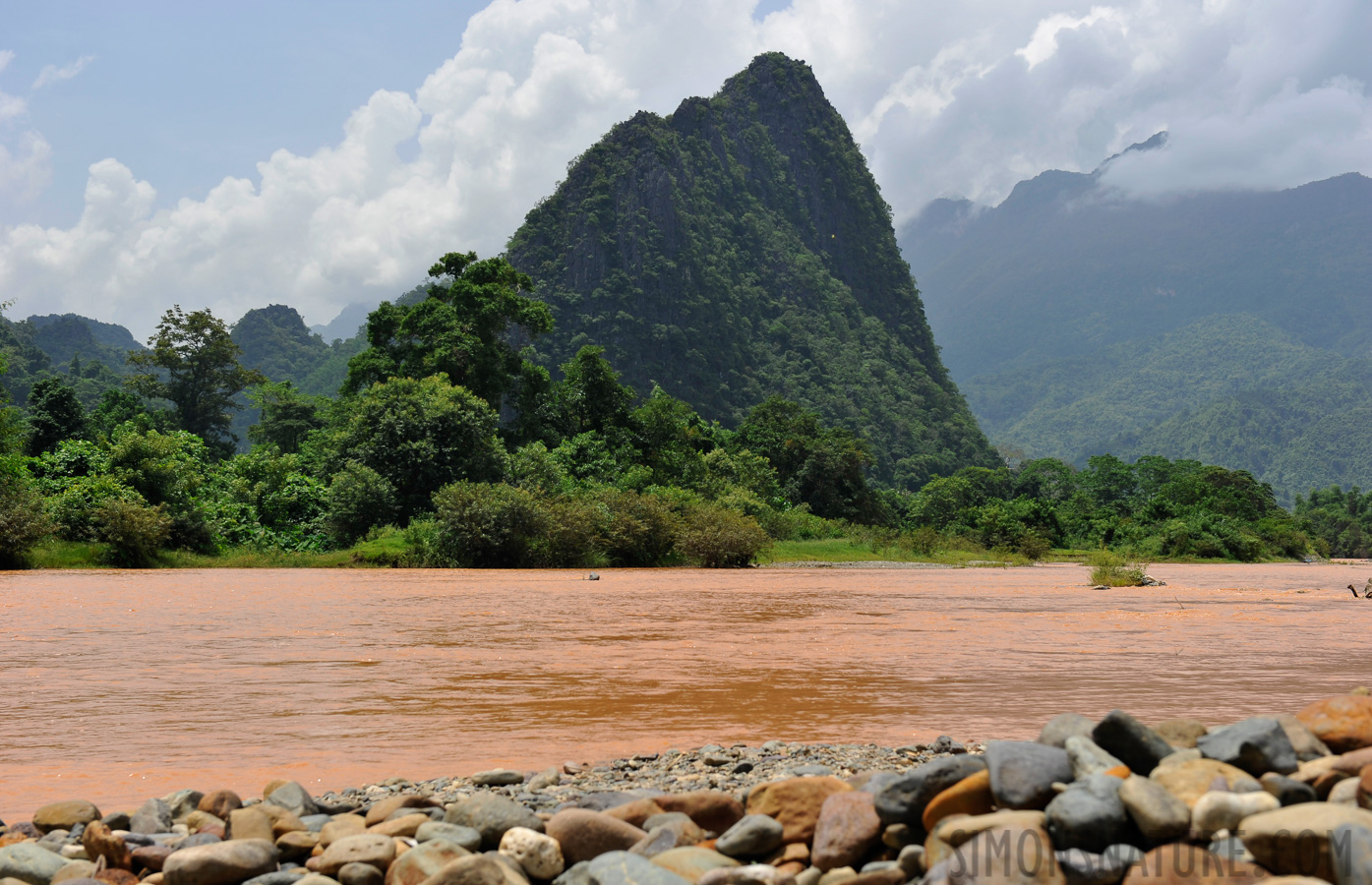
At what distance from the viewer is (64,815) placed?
4137 mm

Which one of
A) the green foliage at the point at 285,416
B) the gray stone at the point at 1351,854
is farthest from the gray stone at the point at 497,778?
the green foliage at the point at 285,416

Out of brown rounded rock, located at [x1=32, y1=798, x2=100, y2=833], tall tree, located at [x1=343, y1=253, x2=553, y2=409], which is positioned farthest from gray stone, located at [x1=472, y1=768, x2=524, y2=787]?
tall tree, located at [x1=343, y1=253, x2=553, y2=409]

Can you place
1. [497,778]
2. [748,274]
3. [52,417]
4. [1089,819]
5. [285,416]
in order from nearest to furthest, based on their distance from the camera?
[1089,819] → [497,778] → [52,417] → [285,416] → [748,274]

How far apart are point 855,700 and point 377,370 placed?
3913 cm

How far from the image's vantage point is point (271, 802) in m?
4.26

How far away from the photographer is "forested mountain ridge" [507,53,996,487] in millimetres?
87625

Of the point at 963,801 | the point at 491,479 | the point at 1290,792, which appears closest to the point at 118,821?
the point at 963,801

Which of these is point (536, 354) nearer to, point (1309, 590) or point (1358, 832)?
point (1309, 590)

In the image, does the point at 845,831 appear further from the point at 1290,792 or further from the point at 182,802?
the point at 182,802

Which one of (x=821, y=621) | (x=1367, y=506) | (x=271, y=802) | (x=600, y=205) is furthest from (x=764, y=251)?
(x=271, y=802)

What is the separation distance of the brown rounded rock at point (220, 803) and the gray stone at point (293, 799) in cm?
14

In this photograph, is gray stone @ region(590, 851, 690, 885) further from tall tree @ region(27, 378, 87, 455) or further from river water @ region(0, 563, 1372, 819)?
tall tree @ region(27, 378, 87, 455)

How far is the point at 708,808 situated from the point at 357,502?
27.7m

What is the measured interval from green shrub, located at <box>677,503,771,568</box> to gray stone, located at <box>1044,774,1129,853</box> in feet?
88.9
